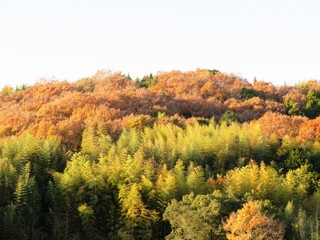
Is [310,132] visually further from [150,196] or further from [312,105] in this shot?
[312,105]

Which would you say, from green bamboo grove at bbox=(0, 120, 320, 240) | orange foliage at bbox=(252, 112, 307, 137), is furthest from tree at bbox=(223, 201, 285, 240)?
orange foliage at bbox=(252, 112, 307, 137)

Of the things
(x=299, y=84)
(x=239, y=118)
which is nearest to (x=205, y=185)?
(x=239, y=118)

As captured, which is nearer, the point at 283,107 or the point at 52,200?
the point at 52,200

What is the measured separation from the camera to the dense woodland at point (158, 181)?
90.4 feet

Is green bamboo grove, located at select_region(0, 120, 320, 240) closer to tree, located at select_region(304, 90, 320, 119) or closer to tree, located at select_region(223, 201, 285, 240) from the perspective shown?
tree, located at select_region(223, 201, 285, 240)

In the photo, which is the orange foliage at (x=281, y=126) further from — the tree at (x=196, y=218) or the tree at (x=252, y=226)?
the tree at (x=252, y=226)

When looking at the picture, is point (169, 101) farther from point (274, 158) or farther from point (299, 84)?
point (299, 84)

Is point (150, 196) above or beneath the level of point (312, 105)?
beneath

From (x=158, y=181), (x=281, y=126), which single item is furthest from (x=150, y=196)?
(x=281, y=126)

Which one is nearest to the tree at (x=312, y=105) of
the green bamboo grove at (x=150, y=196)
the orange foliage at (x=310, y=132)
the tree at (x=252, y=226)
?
the orange foliage at (x=310, y=132)

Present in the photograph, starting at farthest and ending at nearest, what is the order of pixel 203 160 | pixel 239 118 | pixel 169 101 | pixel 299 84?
pixel 299 84
pixel 169 101
pixel 239 118
pixel 203 160

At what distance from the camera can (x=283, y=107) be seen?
74188 mm

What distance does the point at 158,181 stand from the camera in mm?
31281

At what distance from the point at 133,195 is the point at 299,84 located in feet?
235
